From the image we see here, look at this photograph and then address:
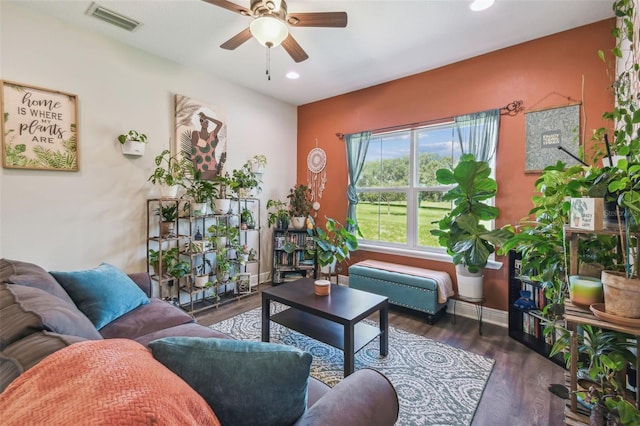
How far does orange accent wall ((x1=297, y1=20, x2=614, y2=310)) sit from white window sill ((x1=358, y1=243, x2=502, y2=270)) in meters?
0.07

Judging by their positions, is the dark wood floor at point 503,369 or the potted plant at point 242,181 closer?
the dark wood floor at point 503,369

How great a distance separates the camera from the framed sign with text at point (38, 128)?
2.32 meters

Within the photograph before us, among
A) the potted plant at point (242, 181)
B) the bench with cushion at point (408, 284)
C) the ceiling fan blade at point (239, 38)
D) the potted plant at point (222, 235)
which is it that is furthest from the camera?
the potted plant at point (242, 181)

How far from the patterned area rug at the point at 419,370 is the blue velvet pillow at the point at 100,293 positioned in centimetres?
105

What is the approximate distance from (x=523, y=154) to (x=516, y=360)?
1.94 m

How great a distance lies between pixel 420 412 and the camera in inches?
70.5

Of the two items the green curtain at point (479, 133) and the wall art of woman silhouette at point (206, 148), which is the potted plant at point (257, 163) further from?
the green curtain at point (479, 133)

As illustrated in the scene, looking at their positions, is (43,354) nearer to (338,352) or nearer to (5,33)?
(338,352)

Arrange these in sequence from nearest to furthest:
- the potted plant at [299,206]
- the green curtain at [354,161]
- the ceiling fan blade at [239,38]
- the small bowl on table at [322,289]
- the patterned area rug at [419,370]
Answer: the patterned area rug at [419,370] < the ceiling fan blade at [239,38] < the small bowl on table at [322,289] < the green curtain at [354,161] < the potted plant at [299,206]

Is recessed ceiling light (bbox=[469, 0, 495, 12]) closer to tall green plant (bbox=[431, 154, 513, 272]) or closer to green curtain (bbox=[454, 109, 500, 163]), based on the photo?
green curtain (bbox=[454, 109, 500, 163])

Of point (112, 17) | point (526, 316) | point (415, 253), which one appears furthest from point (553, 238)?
point (112, 17)

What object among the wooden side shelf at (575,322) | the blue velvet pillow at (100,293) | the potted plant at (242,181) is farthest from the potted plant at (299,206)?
the wooden side shelf at (575,322)

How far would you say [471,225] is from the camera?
8.85 feet

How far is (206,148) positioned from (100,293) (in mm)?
2153
